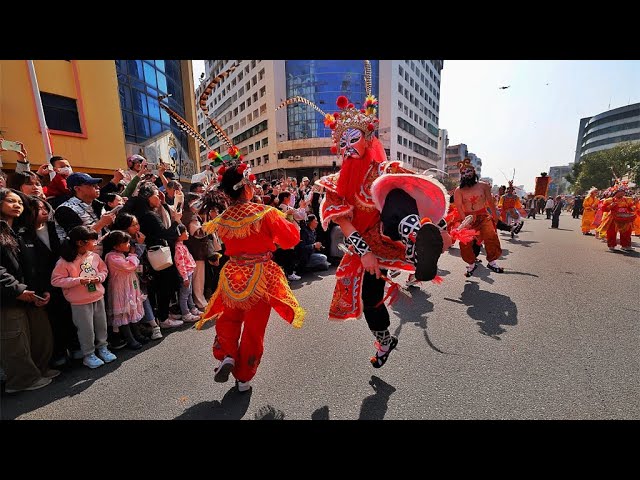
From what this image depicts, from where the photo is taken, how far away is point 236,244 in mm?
Answer: 2389

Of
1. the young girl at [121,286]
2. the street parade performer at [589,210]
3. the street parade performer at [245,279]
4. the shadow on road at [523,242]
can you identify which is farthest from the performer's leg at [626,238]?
the young girl at [121,286]

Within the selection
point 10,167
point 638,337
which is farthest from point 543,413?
point 10,167

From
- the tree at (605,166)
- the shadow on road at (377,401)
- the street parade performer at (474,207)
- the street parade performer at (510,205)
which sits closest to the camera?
the shadow on road at (377,401)

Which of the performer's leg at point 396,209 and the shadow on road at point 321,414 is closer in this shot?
the performer's leg at point 396,209

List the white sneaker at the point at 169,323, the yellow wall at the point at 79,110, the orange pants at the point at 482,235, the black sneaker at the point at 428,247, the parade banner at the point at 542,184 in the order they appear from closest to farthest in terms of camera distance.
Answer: the black sneaker at the point at 428,247
the white sneaker at the point at 169,323
the orange pants at the point at 482,235
the yellow wall at the point at 79,110
the parade banner at the point at 542,184

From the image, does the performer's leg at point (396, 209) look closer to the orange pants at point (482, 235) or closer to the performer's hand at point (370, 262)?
the performer's hand at point (370, 262)

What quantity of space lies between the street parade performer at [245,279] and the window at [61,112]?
494 inches

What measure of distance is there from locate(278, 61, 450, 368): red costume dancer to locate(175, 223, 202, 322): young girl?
7.37 ft

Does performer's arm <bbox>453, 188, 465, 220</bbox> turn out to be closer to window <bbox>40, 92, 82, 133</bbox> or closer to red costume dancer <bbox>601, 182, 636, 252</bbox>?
red costume dancer <bbox>601, 182, 636, 252</bbox>

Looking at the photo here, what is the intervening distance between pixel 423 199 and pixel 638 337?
3190 mm

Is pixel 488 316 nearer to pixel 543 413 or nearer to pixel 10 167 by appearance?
pixel 543 413

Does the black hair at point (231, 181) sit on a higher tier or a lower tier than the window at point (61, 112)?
lower

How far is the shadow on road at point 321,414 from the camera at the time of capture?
6.98 ft

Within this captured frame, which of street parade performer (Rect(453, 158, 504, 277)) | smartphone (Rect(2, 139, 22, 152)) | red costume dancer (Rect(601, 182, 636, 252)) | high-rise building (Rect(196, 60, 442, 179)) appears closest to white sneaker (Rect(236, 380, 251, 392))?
street parade performer (Rect(453, 158, 504, 277))
